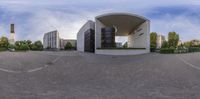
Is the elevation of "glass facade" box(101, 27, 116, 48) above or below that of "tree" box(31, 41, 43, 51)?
above

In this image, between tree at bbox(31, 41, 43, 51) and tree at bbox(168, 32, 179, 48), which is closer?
tree at bbox(168, 32, 179, 48)

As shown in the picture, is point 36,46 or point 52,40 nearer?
point 36,46

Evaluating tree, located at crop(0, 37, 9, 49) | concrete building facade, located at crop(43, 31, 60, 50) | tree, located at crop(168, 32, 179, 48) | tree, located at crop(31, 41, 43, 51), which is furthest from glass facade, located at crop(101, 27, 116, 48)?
tree, located at crop(0, 37, 9, 49)

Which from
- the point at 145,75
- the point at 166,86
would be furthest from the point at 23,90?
the point at 145,75

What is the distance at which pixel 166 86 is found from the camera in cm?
976

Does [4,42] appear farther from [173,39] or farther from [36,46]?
[173,39]

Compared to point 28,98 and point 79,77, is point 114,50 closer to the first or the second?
point 79,77

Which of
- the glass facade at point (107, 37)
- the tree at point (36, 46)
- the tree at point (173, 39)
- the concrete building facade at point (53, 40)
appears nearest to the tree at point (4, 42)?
the tree at point (36, 46)

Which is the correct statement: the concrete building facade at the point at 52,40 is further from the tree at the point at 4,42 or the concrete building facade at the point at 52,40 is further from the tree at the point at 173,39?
the tree at the point at 173,39

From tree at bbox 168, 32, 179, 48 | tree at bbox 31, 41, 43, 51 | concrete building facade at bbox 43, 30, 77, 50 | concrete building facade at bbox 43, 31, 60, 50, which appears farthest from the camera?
concrete building facade at bbox 43, 31, 60, 50

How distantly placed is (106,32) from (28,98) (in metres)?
35.9

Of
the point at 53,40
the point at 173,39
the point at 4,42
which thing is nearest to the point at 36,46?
the point at 53,40

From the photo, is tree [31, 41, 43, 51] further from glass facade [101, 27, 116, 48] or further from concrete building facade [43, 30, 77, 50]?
glass facade [101, 27, 116, 48]

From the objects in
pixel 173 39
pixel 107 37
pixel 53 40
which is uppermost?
pixel 53 40
